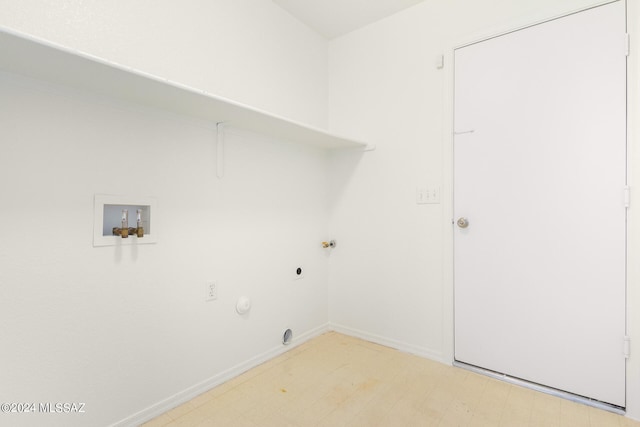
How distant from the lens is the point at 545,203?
1799 millimetres

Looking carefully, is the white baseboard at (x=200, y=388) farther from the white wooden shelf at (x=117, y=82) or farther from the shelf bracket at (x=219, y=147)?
the white wooden shelf at (x=117, y=82)

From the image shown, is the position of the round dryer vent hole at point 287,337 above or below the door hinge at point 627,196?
below

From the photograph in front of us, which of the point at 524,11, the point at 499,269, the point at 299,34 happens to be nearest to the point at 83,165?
the point at 299,34

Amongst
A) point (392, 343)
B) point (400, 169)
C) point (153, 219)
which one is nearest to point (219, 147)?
point (153, 219)

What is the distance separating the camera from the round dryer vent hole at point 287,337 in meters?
2.29

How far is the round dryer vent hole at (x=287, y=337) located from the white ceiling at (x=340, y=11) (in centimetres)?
230

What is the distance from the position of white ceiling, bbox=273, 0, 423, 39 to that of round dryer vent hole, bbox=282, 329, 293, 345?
2298 millimetres

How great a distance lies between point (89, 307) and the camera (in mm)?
1372

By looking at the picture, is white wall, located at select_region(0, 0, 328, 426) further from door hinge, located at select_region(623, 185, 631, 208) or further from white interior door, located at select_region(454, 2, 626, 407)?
door hinge, located at select_region(623, 185, 631, 208)

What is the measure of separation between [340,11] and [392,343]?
7.98 feet

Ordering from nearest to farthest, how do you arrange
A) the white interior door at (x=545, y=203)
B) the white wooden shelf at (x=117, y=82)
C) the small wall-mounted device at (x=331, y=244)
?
the white wooden shelf at (x=117, y=82)
the white interior door at (x=545, y=203)
the small wall-mounted device at (x=331, y=244)

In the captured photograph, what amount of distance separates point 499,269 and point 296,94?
1.82 meters

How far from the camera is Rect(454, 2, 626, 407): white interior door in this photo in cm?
164

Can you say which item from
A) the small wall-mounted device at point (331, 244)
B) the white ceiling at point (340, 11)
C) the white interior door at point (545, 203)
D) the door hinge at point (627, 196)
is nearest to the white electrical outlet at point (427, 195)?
the white interior door at point (545, 203)
